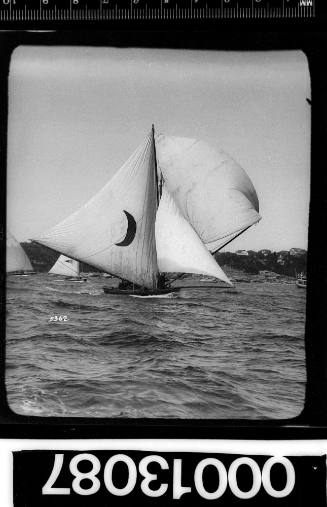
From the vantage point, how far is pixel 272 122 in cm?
86

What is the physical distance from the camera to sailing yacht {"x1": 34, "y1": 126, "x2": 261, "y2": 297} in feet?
2.81

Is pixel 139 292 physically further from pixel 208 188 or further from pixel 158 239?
pixel 208 188

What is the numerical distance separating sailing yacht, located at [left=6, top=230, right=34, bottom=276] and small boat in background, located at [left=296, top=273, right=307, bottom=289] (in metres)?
0.47

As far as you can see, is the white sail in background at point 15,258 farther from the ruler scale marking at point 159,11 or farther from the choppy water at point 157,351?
the ruler scale marking at point 159,11

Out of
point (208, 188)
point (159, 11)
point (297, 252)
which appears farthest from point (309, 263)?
point (159, 11)

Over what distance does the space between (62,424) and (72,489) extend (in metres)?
0.11

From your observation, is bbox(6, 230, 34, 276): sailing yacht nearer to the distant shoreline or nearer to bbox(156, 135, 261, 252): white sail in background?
the distant shoreline

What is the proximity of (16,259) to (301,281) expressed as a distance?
506mm

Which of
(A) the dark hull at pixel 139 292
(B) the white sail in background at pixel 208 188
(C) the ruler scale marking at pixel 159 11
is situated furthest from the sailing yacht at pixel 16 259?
(C) the ruler scale marking at pixel 159 11

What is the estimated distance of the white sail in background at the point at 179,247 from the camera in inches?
34.0

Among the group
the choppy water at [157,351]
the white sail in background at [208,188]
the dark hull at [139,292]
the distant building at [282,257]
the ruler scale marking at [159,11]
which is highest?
the ruler scale marking at [159,11]

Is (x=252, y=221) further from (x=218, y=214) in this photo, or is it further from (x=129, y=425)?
(x=129, y=425)

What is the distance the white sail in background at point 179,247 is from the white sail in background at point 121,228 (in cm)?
1

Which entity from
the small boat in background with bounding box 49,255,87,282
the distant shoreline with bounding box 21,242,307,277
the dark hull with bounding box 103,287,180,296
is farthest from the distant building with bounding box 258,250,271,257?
the small boat in background with bounding box 49,255,87,282
